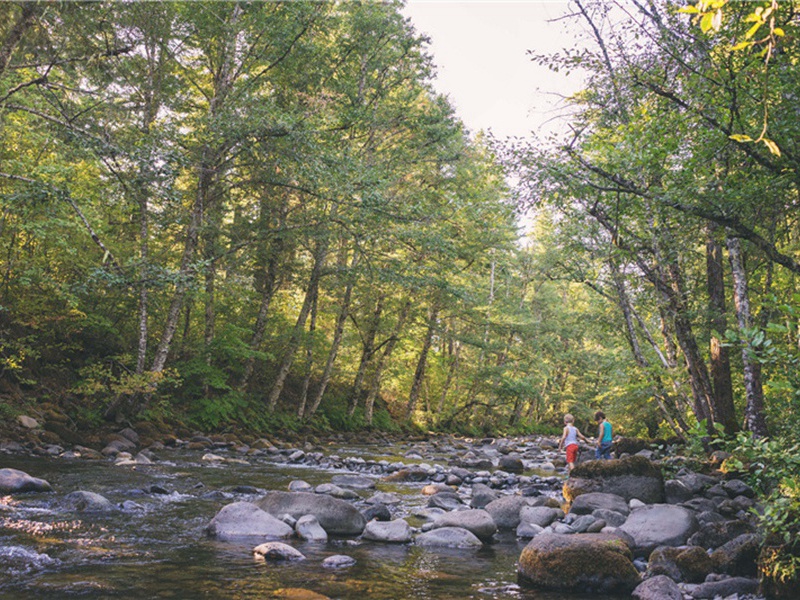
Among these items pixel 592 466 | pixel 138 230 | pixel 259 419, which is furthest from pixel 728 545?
pixel 138 230

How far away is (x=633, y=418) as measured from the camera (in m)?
26.8

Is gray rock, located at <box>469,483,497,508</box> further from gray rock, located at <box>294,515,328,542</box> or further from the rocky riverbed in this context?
gray rock, located at <box>294,515,328,542</box>

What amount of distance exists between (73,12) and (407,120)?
43.7 ft

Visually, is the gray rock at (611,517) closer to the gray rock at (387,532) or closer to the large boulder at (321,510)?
the gray rock at (387,532)

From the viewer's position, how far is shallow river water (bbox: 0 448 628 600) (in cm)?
457

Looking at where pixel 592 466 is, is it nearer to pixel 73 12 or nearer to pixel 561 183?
pixel 561 183

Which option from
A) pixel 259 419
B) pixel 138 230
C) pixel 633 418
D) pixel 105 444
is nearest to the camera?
pixel 105 444

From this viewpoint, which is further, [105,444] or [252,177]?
[252,177]

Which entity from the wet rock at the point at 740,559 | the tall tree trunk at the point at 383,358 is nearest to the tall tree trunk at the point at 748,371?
the wet rock at the point at 740,559

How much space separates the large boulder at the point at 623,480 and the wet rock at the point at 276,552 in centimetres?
602

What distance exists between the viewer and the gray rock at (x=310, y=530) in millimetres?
6707

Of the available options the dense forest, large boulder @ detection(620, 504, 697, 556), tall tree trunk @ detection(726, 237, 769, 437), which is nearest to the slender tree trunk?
the dense forest

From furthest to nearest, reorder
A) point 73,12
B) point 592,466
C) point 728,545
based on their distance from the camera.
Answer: point 592,466
point 73,12
point 728,545

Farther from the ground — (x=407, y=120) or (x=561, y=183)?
(x=407, y=120)
